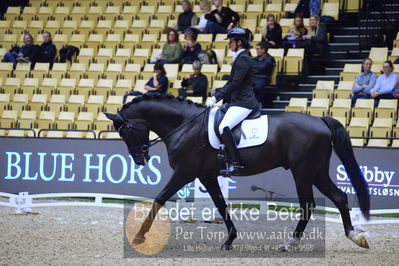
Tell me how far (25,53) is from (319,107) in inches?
336

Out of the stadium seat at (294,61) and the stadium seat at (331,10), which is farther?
the stadium seat at (331,10)

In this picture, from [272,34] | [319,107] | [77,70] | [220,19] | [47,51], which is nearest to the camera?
[319,107]

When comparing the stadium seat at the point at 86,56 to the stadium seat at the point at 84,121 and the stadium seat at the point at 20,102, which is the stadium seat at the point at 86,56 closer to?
the stadium seat at the point at 20,102

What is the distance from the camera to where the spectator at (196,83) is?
15328 mm

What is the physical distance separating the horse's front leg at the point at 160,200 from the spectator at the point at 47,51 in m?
10.4

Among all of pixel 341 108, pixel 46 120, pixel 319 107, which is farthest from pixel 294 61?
pixel 46 120

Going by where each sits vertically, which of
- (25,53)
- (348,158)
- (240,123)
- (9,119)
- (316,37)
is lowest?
(9,119)

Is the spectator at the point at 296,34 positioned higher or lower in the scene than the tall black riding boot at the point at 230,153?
higher

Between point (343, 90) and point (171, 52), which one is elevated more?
point (171, 52)

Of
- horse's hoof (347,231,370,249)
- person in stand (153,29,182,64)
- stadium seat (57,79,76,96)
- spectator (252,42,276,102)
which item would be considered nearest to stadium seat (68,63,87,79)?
stadium seat (57,79,76,96)

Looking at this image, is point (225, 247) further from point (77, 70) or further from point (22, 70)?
point (22, 70)

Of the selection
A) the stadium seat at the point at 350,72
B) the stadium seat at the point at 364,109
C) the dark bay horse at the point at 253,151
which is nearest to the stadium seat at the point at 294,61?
the stadium seat at the point at 350,72

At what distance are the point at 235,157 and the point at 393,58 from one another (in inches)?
290

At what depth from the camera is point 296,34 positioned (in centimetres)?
1633
